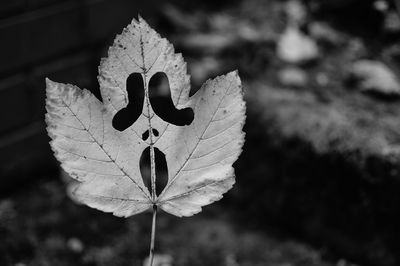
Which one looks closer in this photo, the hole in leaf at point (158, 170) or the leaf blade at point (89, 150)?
the leaf blade at point (89, 150)

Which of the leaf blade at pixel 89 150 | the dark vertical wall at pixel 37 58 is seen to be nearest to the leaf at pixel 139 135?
the leaf blade at pixel 89 150

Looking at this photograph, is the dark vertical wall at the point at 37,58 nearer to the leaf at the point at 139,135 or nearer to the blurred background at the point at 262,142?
the blurred background at the point at 262,142

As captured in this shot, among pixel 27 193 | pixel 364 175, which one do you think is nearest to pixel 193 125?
pixel 364 175

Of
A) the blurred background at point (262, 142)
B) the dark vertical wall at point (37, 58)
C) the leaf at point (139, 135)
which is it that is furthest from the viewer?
the dark vertical wall at point (37, 58)

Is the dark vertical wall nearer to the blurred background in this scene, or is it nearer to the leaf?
the blurred background

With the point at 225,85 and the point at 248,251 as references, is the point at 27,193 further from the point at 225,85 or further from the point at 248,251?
the point at 225,85

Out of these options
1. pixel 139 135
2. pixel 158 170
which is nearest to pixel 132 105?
pixel 158 170

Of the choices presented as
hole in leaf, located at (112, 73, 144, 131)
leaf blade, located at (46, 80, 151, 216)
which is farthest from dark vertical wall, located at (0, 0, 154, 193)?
leaf blade, located at (46, 80, 151, 216)

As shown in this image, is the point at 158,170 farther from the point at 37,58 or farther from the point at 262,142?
the point at 37,58
